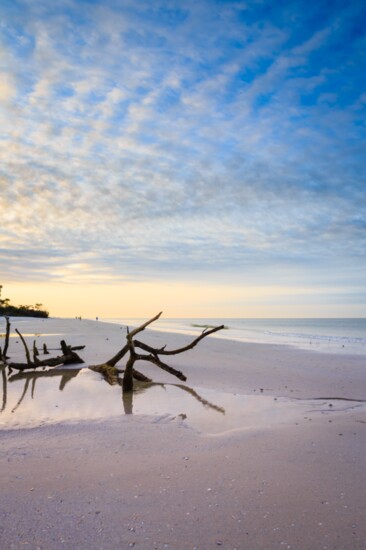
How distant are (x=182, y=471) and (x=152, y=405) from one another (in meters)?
3.58

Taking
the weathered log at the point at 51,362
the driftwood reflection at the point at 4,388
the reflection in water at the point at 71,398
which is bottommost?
the driftwood reflection at the point at 4,388

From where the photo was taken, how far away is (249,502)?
3.89 m

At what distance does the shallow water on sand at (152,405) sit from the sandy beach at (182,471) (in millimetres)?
41

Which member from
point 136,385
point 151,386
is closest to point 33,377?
point 136,385

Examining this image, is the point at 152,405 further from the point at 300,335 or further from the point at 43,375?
the point at 300,335

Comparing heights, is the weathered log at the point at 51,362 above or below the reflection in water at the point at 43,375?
above

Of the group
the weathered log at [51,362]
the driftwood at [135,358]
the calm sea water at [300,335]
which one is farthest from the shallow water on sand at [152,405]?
the calm sea water at [300,335]

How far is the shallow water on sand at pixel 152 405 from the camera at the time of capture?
22.5 ft

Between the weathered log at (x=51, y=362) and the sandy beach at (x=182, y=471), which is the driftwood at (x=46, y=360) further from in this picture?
the sandy beach at (x=182, y=471)

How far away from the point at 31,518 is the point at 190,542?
1.51m

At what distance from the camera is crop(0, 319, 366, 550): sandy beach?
3363mm

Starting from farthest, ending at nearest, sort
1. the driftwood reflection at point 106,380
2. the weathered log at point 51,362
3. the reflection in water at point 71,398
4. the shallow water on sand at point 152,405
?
the weathered log at point 51,362, the driftwood reflection at point 106,380, the reflection in water at point 71,398, the shallow water on sand at point 152,405

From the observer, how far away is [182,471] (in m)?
4.62

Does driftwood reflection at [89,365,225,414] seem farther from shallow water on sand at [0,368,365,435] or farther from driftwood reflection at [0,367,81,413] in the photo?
driftwood reflection at [0,367,81,413]
